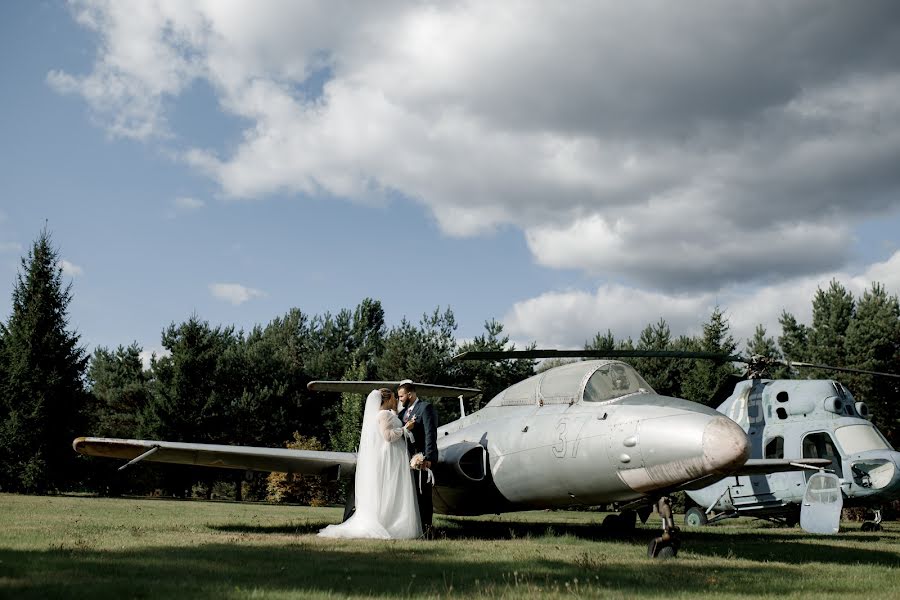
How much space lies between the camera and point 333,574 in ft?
20.4

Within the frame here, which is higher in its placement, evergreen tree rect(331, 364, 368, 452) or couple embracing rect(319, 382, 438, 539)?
evergreen tree rect(331, 364, 368, 452)

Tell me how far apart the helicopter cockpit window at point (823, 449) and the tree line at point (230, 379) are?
227 cm

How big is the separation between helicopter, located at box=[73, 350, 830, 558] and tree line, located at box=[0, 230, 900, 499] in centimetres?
865

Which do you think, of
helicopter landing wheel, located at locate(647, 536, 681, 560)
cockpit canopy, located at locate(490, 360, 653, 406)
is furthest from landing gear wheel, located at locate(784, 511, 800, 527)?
Result: helicopter landing wheel, located at locate(647, 536, 681, 560)

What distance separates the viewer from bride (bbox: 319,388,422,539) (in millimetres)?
10094

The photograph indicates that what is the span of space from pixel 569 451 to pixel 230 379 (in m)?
39.0

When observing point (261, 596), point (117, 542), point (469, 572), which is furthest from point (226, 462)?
point (261, 596)

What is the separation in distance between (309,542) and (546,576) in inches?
144

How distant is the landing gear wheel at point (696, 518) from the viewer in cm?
1781

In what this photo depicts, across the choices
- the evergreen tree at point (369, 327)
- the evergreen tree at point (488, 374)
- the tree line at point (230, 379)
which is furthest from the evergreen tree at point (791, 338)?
the evergreen tree at point (369, 327)

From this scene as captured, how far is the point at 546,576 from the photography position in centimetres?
647

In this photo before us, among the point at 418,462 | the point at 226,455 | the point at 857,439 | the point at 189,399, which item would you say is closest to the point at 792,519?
the point at 857,439

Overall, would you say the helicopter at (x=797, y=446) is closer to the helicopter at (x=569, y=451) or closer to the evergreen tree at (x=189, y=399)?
the helicopter at (x=569, y=451)

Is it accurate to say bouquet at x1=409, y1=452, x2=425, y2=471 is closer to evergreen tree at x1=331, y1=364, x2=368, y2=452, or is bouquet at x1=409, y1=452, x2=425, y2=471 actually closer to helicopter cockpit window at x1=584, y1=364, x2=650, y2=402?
helicopter cockpit window at x1=584, y1=364, x2=650, y2=402
